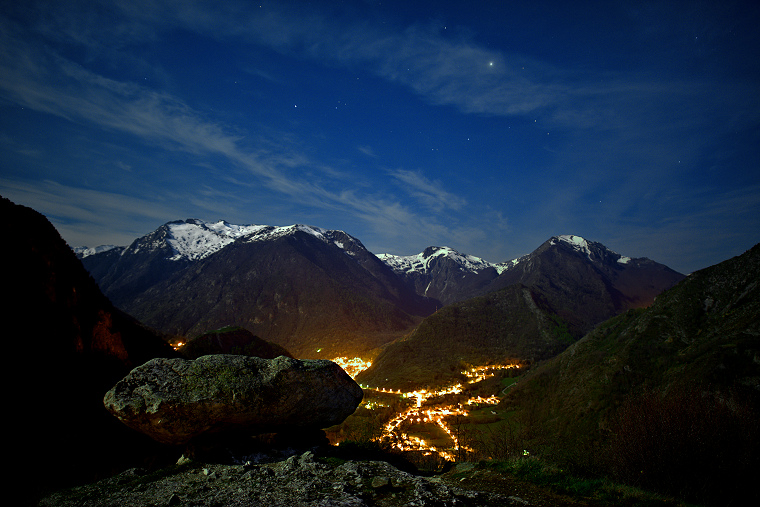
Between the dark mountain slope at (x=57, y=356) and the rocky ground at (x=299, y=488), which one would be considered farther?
the dark mountain slope at (x=57, y=356)

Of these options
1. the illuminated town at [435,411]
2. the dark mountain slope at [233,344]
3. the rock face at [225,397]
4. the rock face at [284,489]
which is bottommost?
the illuminated town at [435,411]

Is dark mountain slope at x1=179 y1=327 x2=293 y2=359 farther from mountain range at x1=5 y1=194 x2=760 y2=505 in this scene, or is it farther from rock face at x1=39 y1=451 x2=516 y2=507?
rock face at x1=39 y1=451 x2=516 y2=507

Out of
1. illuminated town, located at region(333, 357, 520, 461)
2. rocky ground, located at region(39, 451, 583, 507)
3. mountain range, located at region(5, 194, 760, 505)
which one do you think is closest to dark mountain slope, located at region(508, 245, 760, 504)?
mountain range, located at region(5, 194, 760, 505)

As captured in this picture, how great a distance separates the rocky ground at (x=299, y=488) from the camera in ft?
39.4

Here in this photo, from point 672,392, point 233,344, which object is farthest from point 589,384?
point 233,344

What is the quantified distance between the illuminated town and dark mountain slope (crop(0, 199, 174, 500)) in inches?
2065

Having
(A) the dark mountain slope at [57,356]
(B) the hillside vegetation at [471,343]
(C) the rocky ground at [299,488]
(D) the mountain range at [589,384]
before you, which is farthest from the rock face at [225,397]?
(B) the hillside vegetation at [471,343]

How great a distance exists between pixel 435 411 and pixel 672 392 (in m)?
80.6

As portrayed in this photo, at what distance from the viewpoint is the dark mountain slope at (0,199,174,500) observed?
20.7 m

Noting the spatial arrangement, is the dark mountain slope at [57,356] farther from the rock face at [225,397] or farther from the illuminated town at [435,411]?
the illuminated town at [435,411]

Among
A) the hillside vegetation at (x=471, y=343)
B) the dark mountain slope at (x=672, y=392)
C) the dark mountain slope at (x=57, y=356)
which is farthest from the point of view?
the hillside vegetation at (x=471, y=343)

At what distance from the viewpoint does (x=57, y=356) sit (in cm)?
2661

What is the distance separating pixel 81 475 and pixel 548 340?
7312 inches

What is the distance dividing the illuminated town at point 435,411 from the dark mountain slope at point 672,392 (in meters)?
19.4
